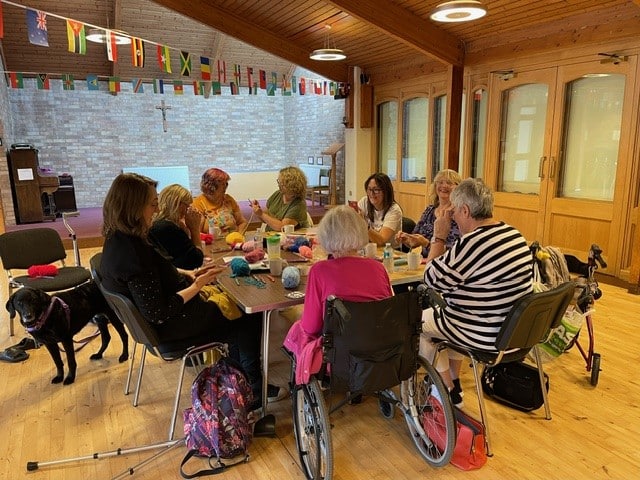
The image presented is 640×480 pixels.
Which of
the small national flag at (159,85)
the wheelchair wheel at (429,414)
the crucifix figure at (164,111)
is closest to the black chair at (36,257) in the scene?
the wheelchair wheel at (429,414)

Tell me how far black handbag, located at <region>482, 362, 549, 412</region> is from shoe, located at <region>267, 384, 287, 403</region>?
3.56ft

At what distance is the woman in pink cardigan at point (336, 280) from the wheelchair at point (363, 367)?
78 mm

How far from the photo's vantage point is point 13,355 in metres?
3.01

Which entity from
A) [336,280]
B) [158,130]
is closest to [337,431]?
[336,280]

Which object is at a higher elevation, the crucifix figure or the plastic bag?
the crucifix figure

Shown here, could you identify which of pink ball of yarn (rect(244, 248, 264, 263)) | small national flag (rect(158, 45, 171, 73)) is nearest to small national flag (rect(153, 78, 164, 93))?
small national flag (rect(158, 45, 171, 73))

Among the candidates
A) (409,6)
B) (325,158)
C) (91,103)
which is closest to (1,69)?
(91,103)

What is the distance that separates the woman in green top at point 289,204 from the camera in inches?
140

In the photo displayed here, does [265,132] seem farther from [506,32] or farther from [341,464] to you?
[341,464]

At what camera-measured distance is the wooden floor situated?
194cm

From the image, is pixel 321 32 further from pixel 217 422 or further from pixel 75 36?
pixel 217 422

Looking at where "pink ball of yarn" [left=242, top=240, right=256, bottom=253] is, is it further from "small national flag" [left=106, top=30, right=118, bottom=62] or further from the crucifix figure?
the crucifix figure

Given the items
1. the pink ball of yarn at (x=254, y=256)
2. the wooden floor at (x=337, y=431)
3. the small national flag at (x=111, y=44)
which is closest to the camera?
the wooden floor at (x=337, y=431)

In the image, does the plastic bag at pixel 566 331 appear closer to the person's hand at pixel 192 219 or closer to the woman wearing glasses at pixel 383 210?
the woman wearing glasses at pixel 383 210
